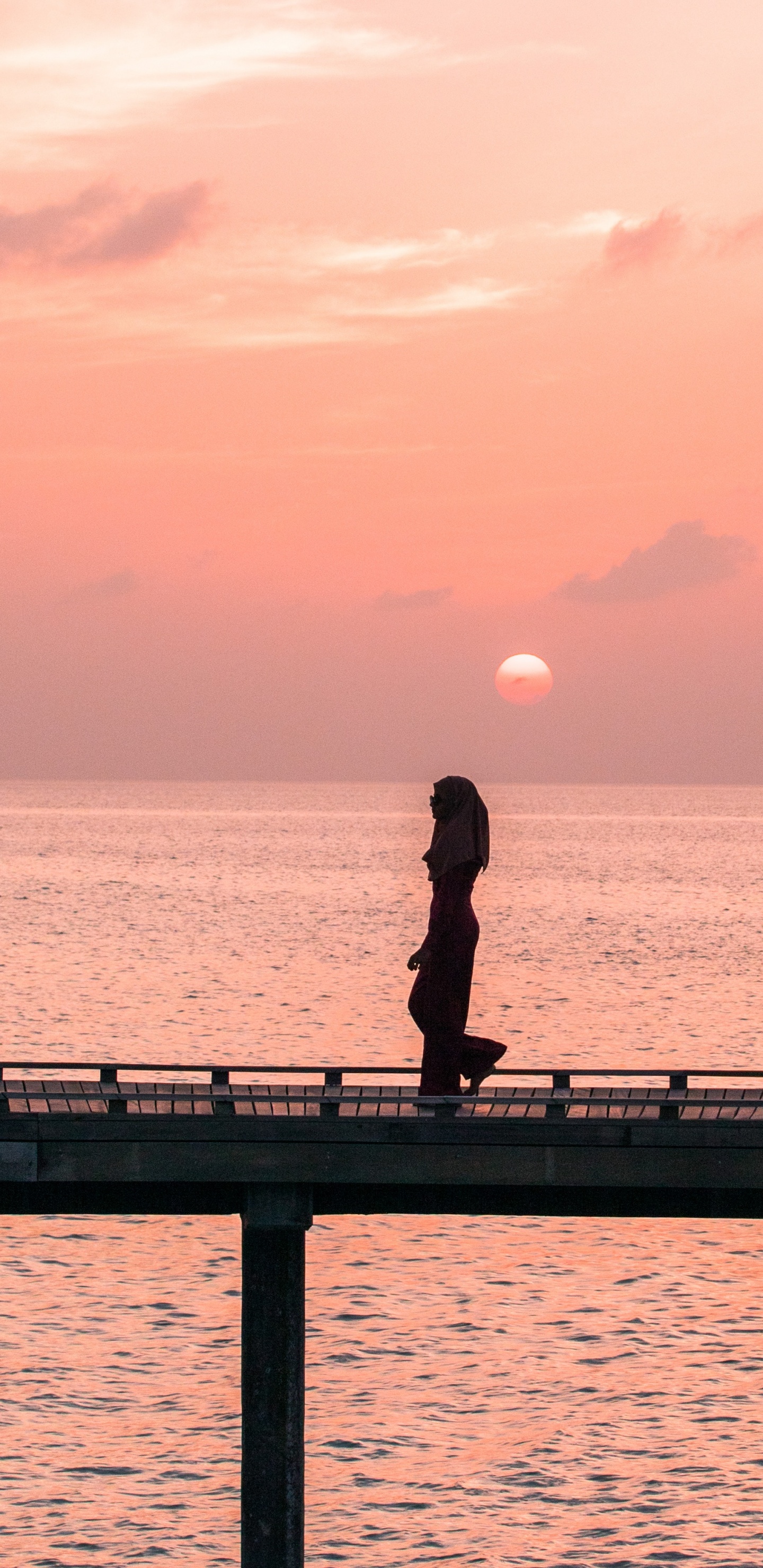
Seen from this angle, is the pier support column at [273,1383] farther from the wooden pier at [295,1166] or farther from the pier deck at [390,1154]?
the pier deck at [390,1154]


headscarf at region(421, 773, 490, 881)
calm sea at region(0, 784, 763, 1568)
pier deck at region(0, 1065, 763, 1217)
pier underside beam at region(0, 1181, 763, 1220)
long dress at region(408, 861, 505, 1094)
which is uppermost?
headscarf at region(421, 773, 490, 881)

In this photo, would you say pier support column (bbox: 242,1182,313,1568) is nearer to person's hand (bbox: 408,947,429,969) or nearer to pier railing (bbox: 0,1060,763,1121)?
pier railing (bbox: 0,1060,763,1121)

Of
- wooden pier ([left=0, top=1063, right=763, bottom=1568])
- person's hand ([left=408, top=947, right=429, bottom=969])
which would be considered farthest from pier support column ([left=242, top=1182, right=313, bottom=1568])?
person's hand ([left=408, top=947, right=429, bottom=969])

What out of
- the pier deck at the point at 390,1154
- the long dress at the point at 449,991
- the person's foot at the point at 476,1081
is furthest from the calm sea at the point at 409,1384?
the long dress at the point at 449,991

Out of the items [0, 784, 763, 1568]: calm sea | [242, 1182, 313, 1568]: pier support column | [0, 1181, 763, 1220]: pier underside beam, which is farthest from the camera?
[0, 784, 763, 1568]: calm sea

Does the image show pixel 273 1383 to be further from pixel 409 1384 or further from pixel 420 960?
pixel 409 1384

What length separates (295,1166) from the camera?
1247 cm

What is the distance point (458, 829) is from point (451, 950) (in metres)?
0.92

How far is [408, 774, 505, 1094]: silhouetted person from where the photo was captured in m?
11.8

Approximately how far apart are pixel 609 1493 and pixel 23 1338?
844 centimetres

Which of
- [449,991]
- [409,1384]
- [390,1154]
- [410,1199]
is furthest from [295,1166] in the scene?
[409,1384]

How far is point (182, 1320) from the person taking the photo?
2398 cm

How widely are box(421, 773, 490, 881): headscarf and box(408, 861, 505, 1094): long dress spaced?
8 centimetres

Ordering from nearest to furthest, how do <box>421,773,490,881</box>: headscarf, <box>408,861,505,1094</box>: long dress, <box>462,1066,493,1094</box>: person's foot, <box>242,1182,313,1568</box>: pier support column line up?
<box>421,773,490,881</box>: headscarf → <box>408,861,505,1094</box>: long dress → <box>242,1182,313,1568</box>: pier support column → <box>462,1066,493,1094</box>: person's foot
